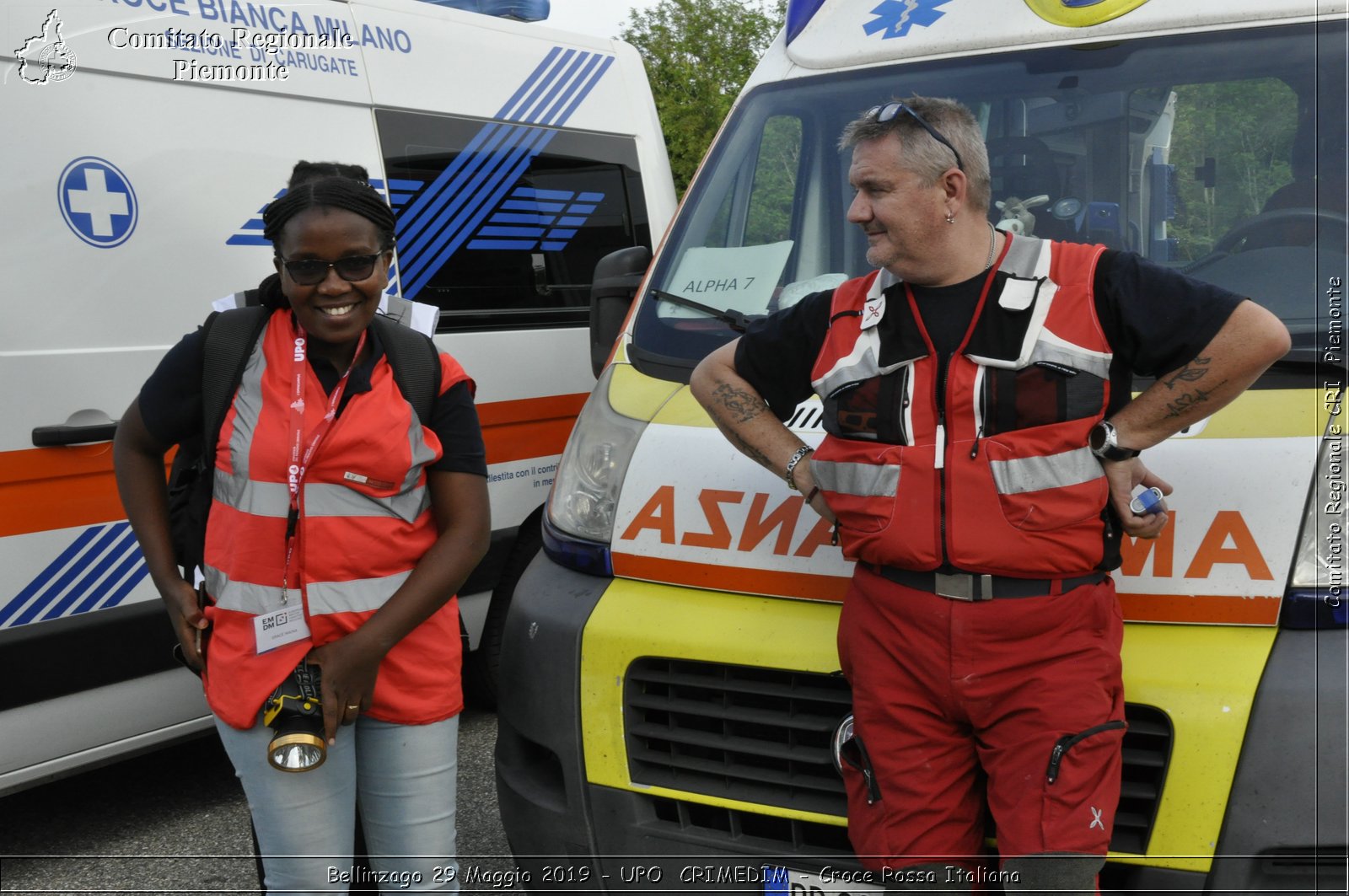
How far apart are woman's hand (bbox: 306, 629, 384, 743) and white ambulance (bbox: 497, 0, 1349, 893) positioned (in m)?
0.59

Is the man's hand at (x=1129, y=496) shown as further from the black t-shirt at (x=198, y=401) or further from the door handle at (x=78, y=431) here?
the door handle at (x=78, y=431)

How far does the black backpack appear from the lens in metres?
2.34

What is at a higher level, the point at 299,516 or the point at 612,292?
the point at 612,292

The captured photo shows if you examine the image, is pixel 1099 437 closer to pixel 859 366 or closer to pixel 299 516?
pixel 859 366

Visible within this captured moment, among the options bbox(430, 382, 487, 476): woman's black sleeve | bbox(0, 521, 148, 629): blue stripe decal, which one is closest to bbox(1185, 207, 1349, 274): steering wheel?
bbox(430, 382, 487, 476): woman's black sleeve

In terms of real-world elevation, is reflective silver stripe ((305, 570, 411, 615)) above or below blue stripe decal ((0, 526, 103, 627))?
above

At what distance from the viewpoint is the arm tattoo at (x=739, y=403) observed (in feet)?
8.43

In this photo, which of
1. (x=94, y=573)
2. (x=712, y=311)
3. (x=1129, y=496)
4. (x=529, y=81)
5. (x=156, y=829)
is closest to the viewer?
(x=1129, y=496)

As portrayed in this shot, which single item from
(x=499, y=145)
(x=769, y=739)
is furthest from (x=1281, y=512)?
(x=499, y=145)

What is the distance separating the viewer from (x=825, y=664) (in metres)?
2.55

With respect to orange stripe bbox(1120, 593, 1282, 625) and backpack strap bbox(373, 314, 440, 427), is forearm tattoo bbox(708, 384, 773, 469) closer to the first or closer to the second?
backpack strap bbox(373, 314, 440, 427)

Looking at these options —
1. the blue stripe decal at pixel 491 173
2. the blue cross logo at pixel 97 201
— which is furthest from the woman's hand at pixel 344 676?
the blue stripe decal at pixel 491 173

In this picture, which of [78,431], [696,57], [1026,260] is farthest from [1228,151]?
[696,57]

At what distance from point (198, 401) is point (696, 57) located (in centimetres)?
1463
